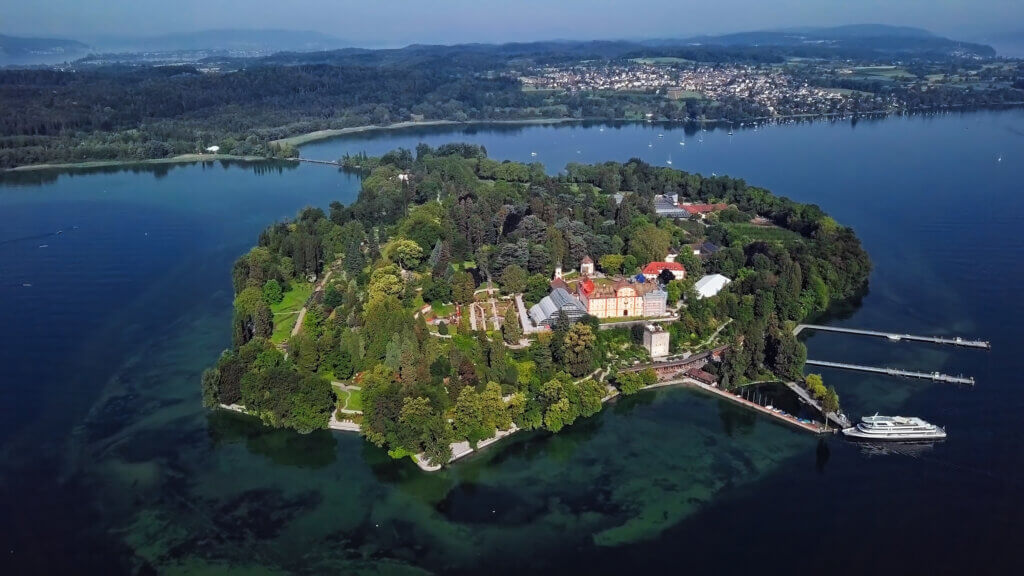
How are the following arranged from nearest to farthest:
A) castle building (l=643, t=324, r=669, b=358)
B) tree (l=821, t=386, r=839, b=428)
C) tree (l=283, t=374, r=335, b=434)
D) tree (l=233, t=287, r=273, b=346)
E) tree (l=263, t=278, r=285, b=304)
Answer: tree (l=283, t=374, r=335, b=434) < tree (l=821, t=386, r=839, b=428) < castle building (l=643, t=324, r=669, b=358) < tree (l=233, t=287, r=273, b=346) < tree (l=263, t=278, r=285, b=304)

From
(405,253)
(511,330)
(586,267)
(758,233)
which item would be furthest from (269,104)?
(511,330)

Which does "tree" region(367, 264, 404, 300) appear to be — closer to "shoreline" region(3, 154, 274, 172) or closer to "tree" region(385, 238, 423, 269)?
"tree" region(385, 238, 423, 269)

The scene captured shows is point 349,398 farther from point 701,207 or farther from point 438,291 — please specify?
point 701,207

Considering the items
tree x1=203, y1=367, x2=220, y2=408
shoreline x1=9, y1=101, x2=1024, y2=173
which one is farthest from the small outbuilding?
shoreline x1=9, y1=101, x2=1024, y2=173

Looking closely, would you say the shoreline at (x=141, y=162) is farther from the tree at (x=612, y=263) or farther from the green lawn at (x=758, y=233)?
the green lawn at (x=758, y=233)

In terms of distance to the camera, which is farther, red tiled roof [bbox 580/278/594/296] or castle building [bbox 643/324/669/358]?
red tiled roof [bbox 580/278/594/296]

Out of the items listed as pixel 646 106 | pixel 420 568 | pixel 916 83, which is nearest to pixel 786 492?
pixel 420 568

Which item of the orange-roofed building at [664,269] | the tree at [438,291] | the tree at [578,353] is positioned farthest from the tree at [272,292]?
the orange-roofed building at [664,269]
